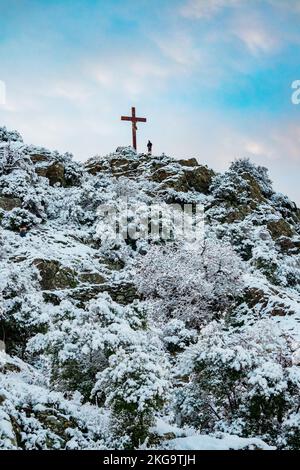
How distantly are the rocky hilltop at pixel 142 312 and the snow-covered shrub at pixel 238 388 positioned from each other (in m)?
0.03

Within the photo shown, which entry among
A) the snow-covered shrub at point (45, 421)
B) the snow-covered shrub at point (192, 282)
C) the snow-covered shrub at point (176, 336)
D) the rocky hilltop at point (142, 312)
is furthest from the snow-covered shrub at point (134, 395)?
the snow-covered shrub at point (192, 282)

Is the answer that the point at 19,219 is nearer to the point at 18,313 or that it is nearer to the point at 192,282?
the point at 192,282

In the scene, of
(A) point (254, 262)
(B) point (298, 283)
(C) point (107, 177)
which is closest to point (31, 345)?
(A) point (254, 262)

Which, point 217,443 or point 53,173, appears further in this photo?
point 53,173

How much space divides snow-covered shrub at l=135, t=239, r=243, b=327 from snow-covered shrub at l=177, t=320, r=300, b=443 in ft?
29.7

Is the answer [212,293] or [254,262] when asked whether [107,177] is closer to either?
[254,262]

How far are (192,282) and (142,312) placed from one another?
27.7 ft

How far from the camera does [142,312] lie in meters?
13.1

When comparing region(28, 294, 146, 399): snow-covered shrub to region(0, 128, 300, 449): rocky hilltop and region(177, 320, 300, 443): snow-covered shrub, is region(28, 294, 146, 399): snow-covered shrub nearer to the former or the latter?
region(0, 128, 300, 449): rocky hilltop

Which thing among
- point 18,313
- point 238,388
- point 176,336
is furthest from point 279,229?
point 238,388

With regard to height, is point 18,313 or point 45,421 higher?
point 18,313

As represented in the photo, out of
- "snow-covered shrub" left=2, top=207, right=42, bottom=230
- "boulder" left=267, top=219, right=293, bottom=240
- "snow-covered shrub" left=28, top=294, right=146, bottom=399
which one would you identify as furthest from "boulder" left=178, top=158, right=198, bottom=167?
"snow-covered shrub" left=28, top=294, right=146, bottom=399

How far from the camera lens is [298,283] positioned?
93.4 feet

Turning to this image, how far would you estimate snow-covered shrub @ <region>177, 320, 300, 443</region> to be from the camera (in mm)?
10148
